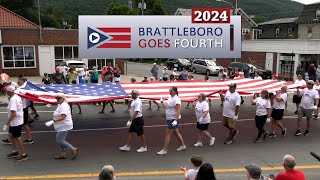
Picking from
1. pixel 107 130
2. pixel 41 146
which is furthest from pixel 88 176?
pixel 107 130

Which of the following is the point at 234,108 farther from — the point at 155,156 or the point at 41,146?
the point at 41,146

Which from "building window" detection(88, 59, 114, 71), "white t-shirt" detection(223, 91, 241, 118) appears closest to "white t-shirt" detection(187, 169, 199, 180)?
"white t-shirt" detection(223, 91, 241, 118)

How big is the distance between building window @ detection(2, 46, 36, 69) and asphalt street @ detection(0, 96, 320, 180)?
1444cm

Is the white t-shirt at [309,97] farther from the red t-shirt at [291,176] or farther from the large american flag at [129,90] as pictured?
the red t-shirt at [291,176]

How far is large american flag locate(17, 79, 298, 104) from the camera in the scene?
9.07 m

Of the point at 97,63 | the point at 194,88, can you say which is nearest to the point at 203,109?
the point at 194,88

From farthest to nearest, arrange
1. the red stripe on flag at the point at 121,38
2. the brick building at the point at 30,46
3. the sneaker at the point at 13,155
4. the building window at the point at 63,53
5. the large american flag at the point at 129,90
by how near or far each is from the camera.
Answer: the building window at the point at 63,53, the brick building at the point at 30,46, the red stripe on flag at the point at 121,38, the large american flag at the point at 129,90, the sneaker at the point at 13,155

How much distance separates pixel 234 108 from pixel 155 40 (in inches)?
243

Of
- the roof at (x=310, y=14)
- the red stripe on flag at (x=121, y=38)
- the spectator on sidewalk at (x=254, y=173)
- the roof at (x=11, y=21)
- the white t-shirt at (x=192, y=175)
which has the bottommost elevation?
the white t-shirt at (x=192, y=175)

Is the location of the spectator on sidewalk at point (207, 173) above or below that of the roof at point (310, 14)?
below

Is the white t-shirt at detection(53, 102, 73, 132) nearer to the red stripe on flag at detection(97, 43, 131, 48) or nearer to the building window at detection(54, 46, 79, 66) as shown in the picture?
the red stripe on flag at detection(97, 43, 131, 48)

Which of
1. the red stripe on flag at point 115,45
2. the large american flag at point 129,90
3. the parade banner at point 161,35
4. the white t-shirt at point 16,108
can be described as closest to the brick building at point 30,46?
the parade banner at point 161,35

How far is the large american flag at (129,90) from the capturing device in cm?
907

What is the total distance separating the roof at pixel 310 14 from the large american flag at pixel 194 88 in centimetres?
3425
